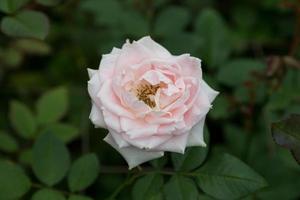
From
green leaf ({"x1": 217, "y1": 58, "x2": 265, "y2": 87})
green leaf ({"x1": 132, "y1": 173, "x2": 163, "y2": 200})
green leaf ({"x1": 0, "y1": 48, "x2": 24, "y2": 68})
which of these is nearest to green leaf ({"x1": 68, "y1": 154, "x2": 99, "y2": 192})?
green leaf ({"x1": 132, "y1": 173, "x2": 163, "y2": 200})

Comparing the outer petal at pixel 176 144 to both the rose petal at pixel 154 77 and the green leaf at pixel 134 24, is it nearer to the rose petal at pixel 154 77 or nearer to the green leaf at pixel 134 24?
the rose petal at pixel 154 77

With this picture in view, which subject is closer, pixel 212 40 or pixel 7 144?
pixel 7 144

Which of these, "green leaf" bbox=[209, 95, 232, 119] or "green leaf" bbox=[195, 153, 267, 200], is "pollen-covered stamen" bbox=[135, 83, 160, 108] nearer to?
"green leaf" bbox=[195, 153, 267, 200]

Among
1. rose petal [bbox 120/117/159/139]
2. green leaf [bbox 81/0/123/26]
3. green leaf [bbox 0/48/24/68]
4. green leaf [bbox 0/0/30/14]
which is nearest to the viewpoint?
rose petal [bbox 120/117/159/139]

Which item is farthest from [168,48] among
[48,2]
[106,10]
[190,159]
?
[190,159]

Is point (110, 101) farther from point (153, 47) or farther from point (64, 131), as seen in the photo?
point (64, 131)
